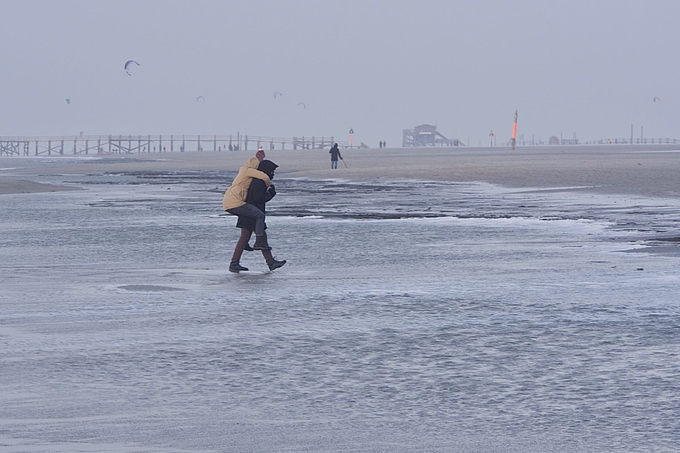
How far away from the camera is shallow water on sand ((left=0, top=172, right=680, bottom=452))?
Result: 648cm

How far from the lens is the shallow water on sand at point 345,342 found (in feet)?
21.2

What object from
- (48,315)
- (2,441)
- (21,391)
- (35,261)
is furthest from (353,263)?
(2,441)

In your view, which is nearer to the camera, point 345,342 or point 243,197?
point 345,342

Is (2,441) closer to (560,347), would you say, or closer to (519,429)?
(519,429)

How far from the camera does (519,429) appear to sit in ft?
21.2

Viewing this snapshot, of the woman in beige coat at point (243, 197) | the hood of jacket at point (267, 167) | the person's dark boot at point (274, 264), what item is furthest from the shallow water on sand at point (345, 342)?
the hood of jacket at point (267, 167)

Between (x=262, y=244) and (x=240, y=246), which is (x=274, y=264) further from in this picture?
(x=240, y=246)

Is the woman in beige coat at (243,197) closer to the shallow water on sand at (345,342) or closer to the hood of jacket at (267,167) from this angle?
the hood of jacket at (267,167)

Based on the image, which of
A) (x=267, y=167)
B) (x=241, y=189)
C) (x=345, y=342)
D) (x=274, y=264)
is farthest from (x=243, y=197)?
(x=345, y=342)

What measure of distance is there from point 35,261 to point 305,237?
178 inches

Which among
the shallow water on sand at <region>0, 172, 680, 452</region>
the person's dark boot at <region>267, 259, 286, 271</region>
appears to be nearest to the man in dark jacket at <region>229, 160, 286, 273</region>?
the person's dark boot at <region>267, 259, 286, 271</region>

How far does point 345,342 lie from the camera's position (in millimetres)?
9141

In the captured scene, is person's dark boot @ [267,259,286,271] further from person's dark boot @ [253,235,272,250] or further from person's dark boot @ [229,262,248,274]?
person's dark boot @ [229,262,248,274]

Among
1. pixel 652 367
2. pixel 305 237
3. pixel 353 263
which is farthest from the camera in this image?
pixel 305 237
